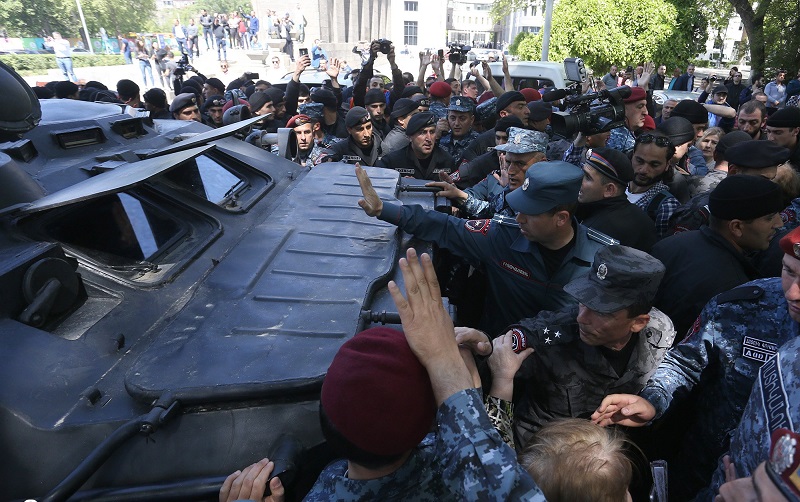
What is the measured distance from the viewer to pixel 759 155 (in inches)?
136

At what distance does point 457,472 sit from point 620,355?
3.68 feet

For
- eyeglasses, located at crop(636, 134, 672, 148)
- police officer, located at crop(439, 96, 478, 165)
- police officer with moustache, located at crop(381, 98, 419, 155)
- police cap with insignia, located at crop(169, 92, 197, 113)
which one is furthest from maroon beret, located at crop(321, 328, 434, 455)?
police cap with insignia, located at crop(169, 92, 197, 113)

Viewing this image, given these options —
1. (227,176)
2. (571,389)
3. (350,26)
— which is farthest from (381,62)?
(571,389)

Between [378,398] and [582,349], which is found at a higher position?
[378,398]

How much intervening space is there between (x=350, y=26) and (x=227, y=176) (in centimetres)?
3159

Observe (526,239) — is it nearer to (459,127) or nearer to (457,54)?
(459,127)

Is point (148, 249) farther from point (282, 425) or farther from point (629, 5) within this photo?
point (629, 5)

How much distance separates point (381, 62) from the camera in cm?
3119

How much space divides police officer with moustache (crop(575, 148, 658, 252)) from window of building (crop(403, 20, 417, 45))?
167ft

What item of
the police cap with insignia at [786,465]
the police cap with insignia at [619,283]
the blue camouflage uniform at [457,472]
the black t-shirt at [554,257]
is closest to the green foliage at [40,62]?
the black t-shirt at [554,257]

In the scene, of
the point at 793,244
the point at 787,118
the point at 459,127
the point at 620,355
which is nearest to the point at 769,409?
the point at 793,244

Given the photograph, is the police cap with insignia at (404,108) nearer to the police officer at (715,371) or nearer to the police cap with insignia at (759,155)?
the police cap with insignia at (759,155)

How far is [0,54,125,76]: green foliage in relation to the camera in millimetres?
24539

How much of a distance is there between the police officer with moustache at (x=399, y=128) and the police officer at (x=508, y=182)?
1.83 metres
